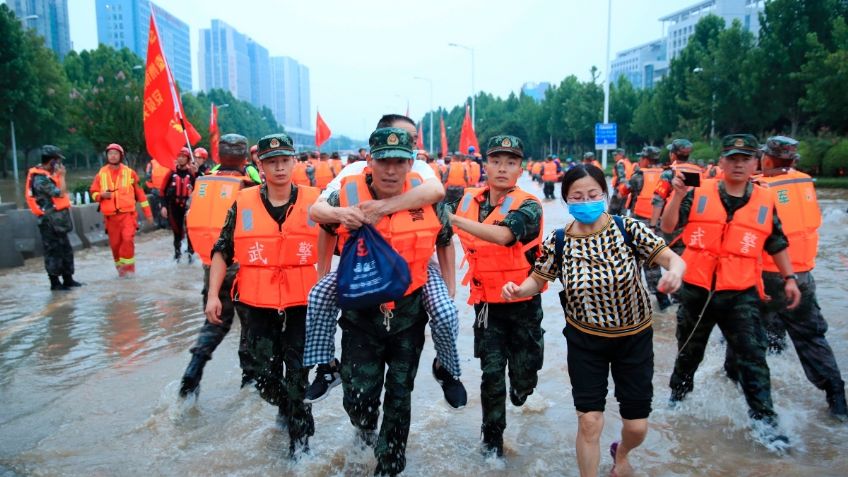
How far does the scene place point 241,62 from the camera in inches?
7731

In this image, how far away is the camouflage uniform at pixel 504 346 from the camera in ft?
13.7

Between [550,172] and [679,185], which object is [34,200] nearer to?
[679,185]

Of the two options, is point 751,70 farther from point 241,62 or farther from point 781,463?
point 241,62

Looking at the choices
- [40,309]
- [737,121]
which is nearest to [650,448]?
[40,309]

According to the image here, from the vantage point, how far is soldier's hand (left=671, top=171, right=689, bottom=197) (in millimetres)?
4543

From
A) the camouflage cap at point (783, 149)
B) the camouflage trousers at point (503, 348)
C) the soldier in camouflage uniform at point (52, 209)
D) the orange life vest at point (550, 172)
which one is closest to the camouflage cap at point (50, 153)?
the soldier in camouflage uniform at point (52, 209)

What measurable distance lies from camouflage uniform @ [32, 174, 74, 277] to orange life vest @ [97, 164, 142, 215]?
0.58m

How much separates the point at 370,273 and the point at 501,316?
109 cm

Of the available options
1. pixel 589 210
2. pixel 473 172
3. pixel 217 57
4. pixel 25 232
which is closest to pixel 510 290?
pixel 589 210

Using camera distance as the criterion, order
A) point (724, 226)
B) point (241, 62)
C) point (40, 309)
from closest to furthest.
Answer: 1. point (724, 226)
2. point (40, 309)
3. point (241, 62)

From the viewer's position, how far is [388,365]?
376 cm

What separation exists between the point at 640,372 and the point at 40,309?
7946mm

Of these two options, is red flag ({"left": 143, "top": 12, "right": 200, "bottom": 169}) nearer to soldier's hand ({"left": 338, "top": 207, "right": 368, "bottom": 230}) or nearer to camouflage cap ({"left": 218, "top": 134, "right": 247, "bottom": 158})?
camouflage cap ({"left": 218, "top": 134, "right": 247, "bottom": 158})

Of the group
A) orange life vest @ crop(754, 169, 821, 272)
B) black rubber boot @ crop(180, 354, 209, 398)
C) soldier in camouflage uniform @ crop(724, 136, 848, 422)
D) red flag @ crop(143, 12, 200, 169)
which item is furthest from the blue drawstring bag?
red flag @ crop(143, 12, 200, 169)
